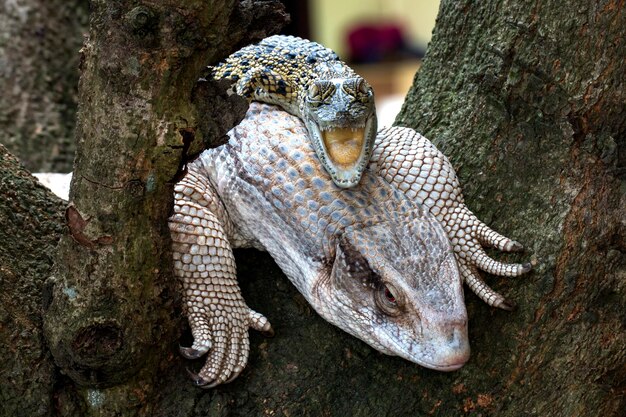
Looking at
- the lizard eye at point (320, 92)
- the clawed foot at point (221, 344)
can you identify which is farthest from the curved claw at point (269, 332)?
the lizard eye at point (320, 92)

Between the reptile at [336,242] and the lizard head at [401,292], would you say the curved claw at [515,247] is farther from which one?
the lizard head at [401,292]

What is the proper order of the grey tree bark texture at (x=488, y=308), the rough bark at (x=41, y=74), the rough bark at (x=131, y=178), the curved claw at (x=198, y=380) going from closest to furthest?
the rough bark at (x=131, y=178) → the grey tree bark texture at (x=488, y=308) → the curved claw at (x=198, y=380) → the rough bark at (x=41, y=74)

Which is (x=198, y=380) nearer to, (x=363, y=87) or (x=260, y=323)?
(x=260, y=323)

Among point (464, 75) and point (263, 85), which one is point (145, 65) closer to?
point (263, 85)

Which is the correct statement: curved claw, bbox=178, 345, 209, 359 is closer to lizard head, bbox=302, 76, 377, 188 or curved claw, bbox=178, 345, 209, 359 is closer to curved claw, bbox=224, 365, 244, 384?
curved claw, bbox=224, 365, 244, 384

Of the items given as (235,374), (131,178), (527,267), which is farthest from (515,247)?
(131,178)

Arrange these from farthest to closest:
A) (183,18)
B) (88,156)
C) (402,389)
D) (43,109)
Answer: (43,109), (402,389), (88,156), (183,18)

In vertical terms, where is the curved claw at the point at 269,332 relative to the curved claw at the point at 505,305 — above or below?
below

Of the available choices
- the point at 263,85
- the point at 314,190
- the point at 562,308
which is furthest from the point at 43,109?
the point at 562,308
